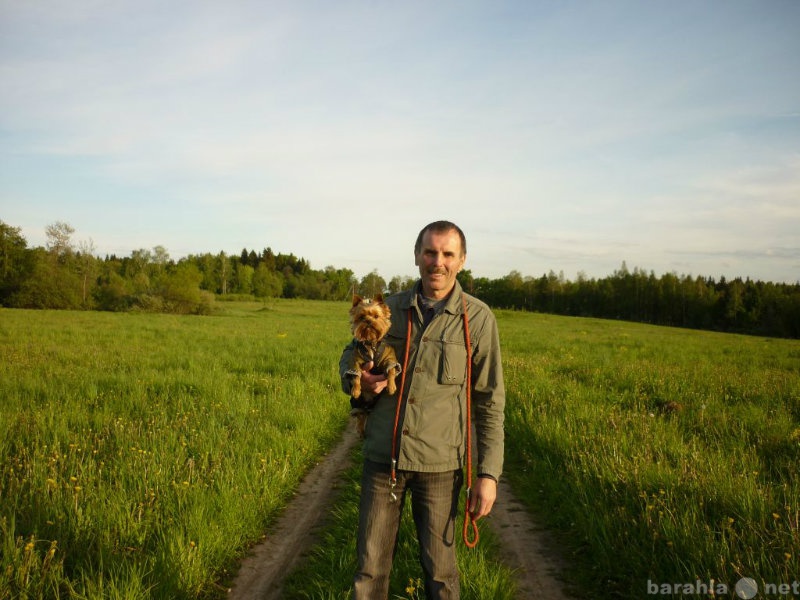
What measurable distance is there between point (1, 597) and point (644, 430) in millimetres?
7800

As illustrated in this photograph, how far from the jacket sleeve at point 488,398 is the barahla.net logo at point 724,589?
200cm

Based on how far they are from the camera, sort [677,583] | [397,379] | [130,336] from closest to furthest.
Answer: [397,379], [677,583], [130,336]

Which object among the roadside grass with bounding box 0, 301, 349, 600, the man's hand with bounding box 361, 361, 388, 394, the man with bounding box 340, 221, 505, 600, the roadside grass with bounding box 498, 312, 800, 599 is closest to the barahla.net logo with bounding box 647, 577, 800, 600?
the roadside grass with bounding box 498, 312, 800, 599

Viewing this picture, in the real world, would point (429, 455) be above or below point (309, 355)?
above

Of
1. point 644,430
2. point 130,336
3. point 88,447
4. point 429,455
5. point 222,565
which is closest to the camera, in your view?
point 429,455

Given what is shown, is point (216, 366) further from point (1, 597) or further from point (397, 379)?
point (397, 379)

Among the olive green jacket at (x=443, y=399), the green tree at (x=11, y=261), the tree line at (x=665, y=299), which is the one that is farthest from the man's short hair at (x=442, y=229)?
the tree line at (x=665, y=299)

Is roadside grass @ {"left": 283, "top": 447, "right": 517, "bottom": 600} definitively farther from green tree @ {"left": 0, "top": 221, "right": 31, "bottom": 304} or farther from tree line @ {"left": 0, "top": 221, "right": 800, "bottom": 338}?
green tree @ {"left": 0, "top": 221, "right": 31, "bottom": 304}

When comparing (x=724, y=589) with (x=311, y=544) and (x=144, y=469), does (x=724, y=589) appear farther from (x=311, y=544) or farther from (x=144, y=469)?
(x=144, y=469)

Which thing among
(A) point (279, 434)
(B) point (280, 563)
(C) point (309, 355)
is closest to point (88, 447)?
(A) point (279, 434)

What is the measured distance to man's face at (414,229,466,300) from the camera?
3129 mm

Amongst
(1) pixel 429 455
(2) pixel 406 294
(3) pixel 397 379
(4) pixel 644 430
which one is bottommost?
(4) pixel 644 430

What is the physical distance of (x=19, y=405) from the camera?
27.1 ft

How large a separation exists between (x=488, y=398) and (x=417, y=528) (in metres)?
1.02
